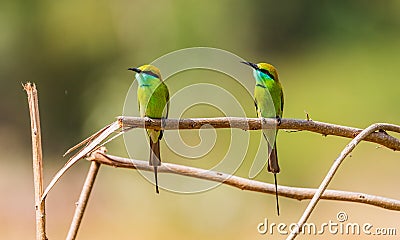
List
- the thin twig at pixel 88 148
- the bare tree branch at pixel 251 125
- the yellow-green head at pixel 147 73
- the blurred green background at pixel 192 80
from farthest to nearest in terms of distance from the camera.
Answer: the blurred green background at pixel 192 80, the yellow-green head at pixel 147 73, the bare tree branch at pixel 251 125, the thin twig at pixel 88 148

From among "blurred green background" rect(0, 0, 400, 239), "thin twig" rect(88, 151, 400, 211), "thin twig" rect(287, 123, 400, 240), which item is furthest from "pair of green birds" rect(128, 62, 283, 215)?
"blurred green background" rect(0, 0, 400, 239)

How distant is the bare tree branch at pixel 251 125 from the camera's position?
1021 millimetres

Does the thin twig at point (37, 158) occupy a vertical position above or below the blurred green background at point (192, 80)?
above

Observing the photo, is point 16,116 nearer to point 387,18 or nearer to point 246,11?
point 246,11

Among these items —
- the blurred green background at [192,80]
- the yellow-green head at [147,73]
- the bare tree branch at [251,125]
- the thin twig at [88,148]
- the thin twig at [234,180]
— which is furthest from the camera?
the blurred green background at [192,80]

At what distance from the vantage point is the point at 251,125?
1.09m

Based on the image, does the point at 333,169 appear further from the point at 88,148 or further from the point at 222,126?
the point at 88,148

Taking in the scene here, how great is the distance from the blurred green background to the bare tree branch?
371cm

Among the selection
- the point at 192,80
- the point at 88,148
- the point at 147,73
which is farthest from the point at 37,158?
the point at 192,80

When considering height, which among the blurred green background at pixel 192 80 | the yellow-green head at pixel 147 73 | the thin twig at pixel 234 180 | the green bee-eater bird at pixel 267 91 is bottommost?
the blurred green background at pixel 192 80

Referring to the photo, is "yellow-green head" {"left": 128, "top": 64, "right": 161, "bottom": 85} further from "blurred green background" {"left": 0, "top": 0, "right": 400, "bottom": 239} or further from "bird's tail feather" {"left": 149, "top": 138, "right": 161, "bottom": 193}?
"blurred green background" {"left": 0, "top": 0, "right": 400, "bottom": 239}

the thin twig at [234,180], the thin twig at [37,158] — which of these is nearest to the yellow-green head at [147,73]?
the thin twig at [234,180]

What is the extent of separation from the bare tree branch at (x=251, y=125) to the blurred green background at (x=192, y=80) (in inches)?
146

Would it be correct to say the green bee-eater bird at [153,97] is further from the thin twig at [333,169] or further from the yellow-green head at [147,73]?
the thin twig at [333,169]
